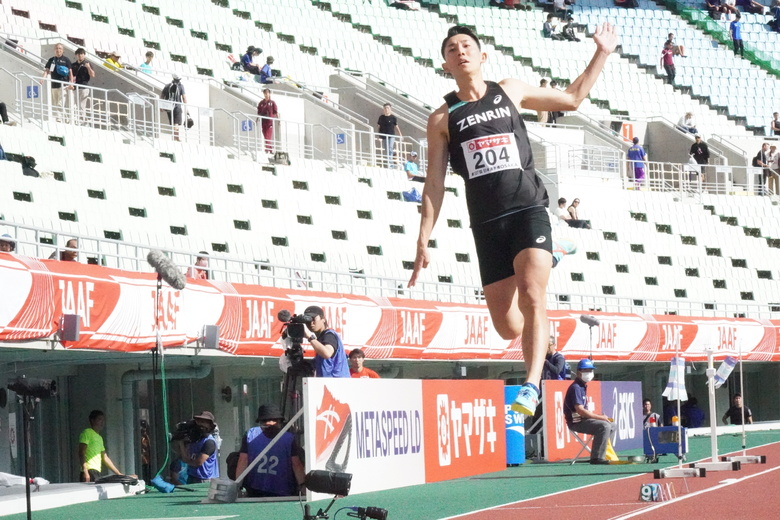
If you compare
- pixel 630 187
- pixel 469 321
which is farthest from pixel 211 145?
pixel 630 187

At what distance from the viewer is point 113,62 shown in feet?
69.3

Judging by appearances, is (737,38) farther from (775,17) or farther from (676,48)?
(775,17)

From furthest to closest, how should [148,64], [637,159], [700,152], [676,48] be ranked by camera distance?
1. [676,48]
2. [700,152]
3. [637,159]
4. [148,64]

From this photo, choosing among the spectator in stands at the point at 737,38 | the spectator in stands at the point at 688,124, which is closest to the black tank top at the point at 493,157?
the spectator in stands at the point at 688,124

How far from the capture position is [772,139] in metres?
32.2

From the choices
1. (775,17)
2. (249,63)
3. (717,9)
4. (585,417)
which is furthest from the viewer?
(775,17)

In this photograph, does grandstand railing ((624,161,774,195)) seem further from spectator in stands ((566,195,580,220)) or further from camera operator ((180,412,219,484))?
camera operator ((180,412,219,484))

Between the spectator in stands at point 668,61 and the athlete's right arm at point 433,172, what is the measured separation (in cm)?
2939

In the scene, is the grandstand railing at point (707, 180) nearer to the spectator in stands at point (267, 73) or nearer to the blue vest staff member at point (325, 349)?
the spectator in stands at point (267, 73)

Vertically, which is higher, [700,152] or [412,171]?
[700,152]

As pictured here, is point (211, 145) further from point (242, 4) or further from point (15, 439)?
point (15, 439)

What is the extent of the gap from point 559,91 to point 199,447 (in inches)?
311

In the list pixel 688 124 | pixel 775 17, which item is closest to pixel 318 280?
pixel 688 124

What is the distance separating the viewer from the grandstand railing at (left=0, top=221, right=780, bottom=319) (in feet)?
49.2
